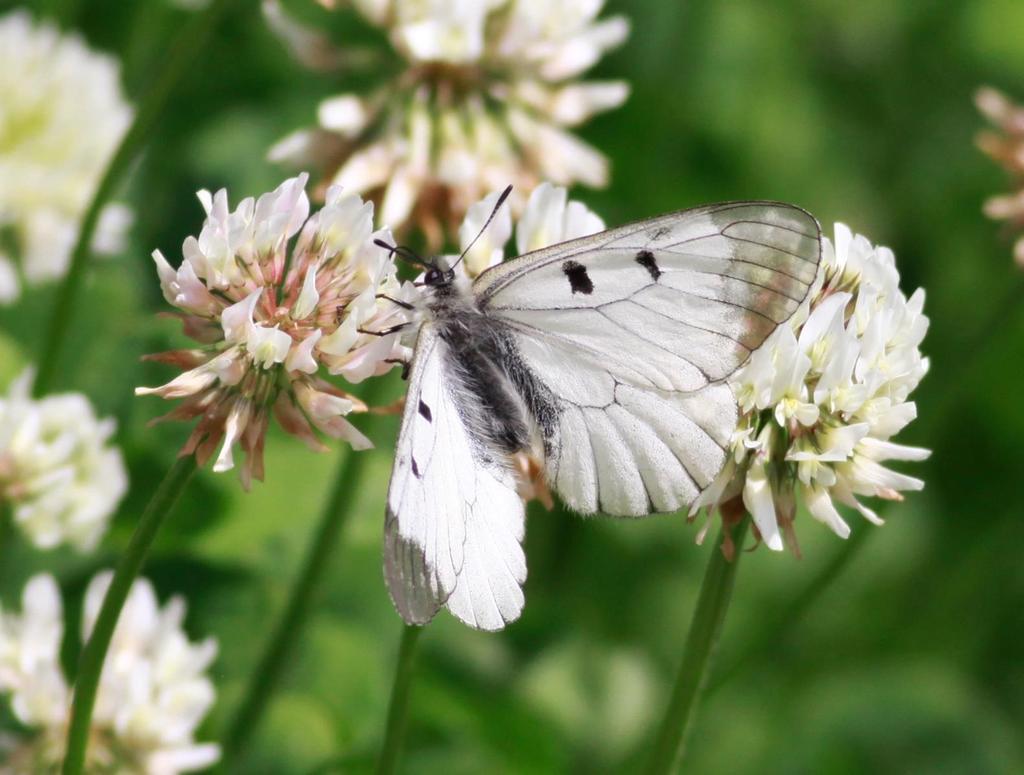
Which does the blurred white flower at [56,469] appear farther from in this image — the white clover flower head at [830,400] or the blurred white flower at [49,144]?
the white clover flower head at [830,400]

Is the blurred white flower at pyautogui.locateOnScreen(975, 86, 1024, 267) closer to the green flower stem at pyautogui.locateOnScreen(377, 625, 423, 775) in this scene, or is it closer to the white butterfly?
the white butterfly

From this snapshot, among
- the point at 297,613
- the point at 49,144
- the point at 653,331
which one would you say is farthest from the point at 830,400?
the point at 49,144

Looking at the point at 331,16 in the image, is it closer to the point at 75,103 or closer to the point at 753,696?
the point at 75,103

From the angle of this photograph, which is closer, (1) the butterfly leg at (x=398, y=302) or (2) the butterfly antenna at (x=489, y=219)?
(1) the butterfly leg at (x=398, y=302)

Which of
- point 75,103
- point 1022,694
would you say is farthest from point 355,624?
point 1022,694

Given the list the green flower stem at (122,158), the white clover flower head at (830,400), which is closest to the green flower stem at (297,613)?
the green flower stem at (122,158)

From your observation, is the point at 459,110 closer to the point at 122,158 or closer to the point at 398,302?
the point at 122,158
